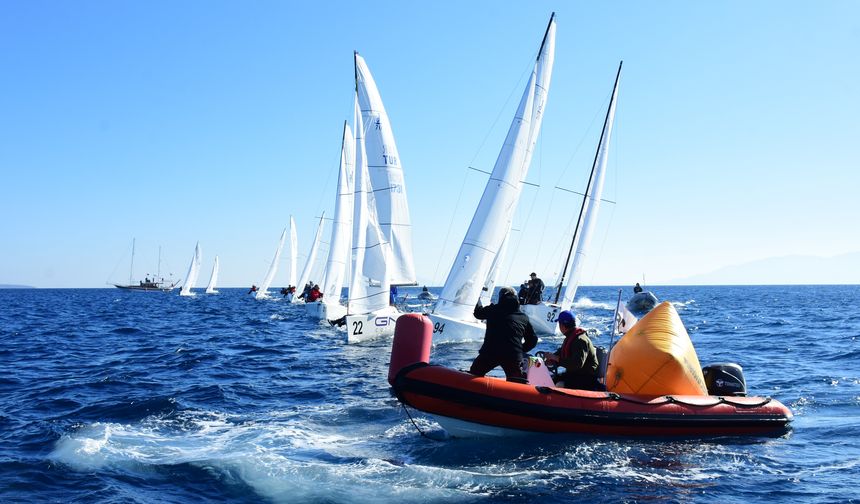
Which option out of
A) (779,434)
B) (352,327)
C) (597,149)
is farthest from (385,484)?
(597,149)

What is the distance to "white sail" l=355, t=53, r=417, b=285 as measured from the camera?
71.1 ft

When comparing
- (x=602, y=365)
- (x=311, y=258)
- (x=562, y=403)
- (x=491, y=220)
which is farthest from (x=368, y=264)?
(x=311, y=258)

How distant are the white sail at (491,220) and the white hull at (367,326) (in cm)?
214

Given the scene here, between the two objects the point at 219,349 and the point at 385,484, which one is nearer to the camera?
the point at 385,484

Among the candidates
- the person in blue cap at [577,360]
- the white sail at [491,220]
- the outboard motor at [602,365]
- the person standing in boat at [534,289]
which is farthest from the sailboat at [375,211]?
the person in blue cap at [577,360]

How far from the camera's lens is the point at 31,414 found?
31.1 ft

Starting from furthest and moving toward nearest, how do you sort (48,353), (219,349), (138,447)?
(219,349)
(48,353)
(138,447)

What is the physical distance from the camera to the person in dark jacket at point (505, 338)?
8.29 meters

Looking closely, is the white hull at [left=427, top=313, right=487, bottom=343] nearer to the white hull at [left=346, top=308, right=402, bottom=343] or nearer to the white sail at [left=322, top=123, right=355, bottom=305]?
the white hull at [left=346, top=308, right=402, bottom=343]

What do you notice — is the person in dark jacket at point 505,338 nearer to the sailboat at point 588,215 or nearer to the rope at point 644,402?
the rope at point 644,402

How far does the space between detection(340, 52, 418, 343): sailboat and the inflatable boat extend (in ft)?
40.1

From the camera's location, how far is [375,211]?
21531mm

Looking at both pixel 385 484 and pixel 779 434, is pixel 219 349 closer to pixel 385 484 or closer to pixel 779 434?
pixel 385 484

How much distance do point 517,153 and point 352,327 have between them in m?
7.12
